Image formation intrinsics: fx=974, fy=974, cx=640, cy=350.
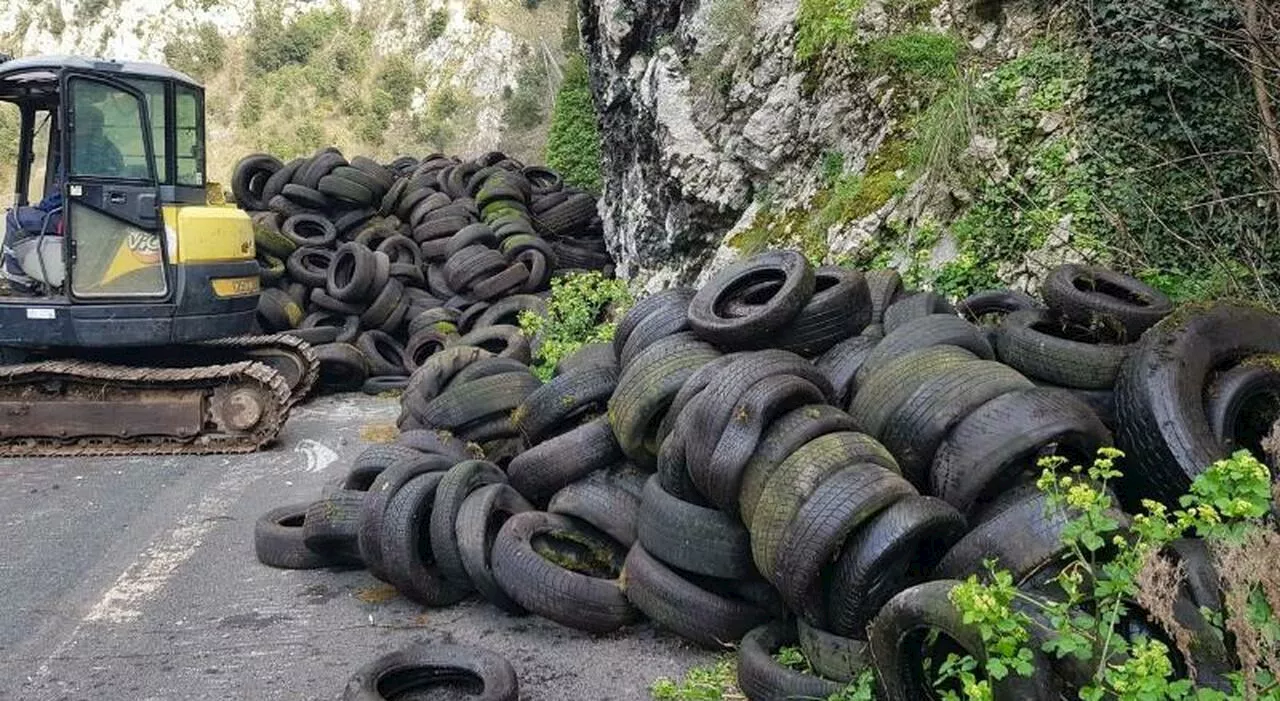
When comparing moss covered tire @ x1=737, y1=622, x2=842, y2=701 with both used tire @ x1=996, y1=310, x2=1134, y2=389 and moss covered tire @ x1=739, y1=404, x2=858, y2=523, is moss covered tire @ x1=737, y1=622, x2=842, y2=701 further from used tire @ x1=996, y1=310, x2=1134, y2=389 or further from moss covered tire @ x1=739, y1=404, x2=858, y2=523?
used tire @ x1=996, y1=310, x2=1134, y2=389

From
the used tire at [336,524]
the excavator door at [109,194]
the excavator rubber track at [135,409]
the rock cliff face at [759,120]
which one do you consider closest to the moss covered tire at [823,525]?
the used tire at [336,524]

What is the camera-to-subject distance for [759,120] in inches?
392

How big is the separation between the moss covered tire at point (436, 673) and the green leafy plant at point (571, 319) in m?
5.15

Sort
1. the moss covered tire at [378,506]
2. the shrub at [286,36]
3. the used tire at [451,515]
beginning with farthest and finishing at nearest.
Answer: the shrub at [286,36], the moss covered tire at [378,506], the used tire at [451,515]

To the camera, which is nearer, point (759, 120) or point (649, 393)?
point (649, 393)

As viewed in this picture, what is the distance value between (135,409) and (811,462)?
7024mm

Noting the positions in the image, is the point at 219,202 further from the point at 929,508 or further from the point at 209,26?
the point at 209,26

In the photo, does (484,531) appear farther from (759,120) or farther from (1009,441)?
(759,120)

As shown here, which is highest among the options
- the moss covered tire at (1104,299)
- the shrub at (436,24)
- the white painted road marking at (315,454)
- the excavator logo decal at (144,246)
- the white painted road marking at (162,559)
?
the shrub at (436,24)

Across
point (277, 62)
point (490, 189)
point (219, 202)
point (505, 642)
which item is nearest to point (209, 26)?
point (277, 62)

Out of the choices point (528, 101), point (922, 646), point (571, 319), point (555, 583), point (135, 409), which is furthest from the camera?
point (528, 101)

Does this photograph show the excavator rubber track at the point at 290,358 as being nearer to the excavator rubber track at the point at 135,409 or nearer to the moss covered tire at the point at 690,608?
the excavator rubber track at the point at 135,409

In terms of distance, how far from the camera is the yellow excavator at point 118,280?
8.66 m

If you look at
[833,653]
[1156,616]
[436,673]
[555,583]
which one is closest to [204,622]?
[436,673]
